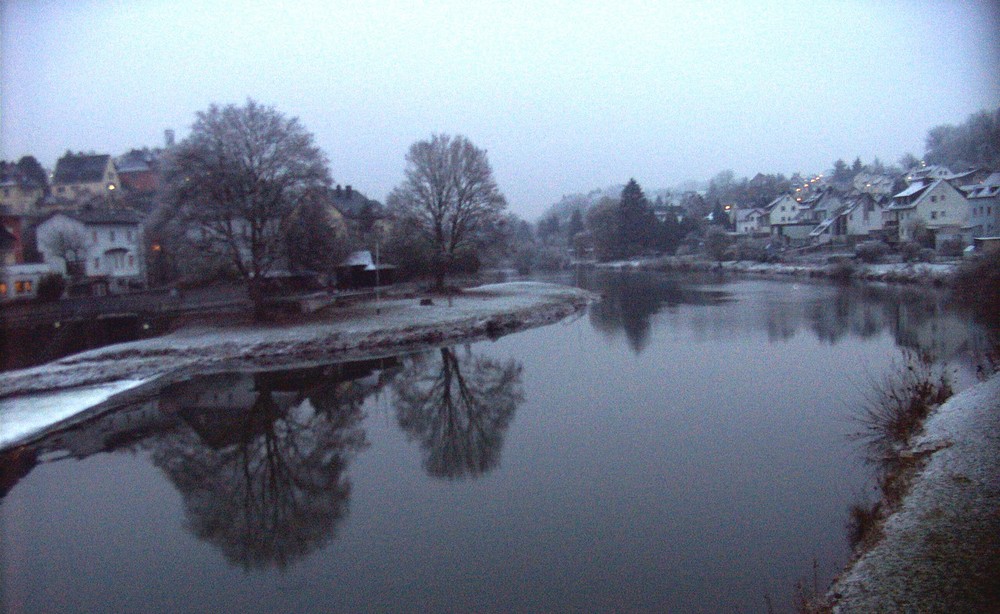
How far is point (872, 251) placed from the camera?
1575 inches

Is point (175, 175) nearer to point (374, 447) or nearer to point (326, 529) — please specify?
point (374, 447)

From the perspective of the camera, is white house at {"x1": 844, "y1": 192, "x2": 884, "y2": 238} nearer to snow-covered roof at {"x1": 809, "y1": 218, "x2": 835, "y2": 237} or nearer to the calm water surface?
snow-covered roof at {"x1": 809, "y1": 218, "x2": 835, "y2": 237}

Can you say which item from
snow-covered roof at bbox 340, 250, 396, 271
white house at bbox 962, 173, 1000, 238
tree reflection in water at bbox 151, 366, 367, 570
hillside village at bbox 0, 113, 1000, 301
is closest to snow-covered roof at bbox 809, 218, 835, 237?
hillside village at bbox 0, 113, 1000, 301

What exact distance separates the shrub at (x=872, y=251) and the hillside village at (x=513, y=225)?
0.09m

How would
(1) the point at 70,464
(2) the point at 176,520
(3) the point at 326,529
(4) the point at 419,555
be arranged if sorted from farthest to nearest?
1. (1) the point at 70,464
2. (2) the point at 176,520
3. (3) the point at 326,529
4. (4) the point at 419,555

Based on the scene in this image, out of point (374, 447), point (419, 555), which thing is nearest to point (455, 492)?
point (419, 555)

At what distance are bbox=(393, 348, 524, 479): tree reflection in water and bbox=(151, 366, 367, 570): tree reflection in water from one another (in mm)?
1476

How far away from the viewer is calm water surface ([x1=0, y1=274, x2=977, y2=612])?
6973 mm

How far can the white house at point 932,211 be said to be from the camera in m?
22.6

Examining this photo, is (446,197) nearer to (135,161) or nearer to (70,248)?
(70,248)

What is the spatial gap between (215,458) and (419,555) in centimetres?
617

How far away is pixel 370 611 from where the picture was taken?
21.4 ft

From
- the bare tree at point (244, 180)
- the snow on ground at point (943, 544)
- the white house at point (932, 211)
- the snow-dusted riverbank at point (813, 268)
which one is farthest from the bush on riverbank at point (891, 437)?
the bare tree at point (244, 180)

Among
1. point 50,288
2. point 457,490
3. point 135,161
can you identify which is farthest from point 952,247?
point 135,161
